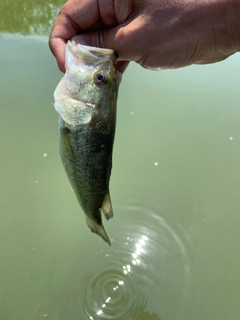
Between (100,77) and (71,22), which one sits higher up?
(71,22)

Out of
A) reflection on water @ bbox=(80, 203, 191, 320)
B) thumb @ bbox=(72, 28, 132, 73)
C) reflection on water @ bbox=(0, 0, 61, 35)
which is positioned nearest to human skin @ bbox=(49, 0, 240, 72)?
thumb @ bbox=(72, 28, 132, 73)

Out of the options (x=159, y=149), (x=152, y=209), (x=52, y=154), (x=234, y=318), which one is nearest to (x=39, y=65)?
(x=52, y=154)

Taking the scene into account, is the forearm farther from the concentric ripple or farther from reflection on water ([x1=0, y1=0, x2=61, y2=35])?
reflection on water ([x1=0, y1=0, x2=61, y2=35])

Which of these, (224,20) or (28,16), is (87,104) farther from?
(28,16)

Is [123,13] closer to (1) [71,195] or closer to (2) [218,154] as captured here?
(1) [71,195]

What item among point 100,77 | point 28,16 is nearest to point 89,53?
point 100,77
